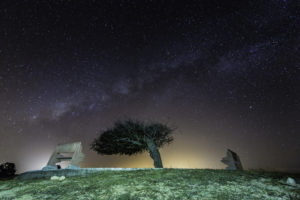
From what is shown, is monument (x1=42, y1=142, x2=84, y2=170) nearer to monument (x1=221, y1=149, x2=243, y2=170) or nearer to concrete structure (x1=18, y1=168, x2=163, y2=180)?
concrete structure (x1=18, y1=168, x2=163, y2=180)

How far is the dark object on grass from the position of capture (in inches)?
1075

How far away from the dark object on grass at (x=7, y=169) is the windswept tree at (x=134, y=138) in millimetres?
17185

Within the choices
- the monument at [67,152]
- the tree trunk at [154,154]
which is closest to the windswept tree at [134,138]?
the tree trunk at [154,154]

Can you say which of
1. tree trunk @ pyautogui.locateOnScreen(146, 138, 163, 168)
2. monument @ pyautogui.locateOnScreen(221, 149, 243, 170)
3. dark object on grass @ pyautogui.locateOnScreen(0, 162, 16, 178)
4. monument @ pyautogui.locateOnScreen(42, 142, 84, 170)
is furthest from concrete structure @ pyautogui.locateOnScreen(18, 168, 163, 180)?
dark object on grass @ pyautogui.locateOnScreen(0, 162, 16, 178)

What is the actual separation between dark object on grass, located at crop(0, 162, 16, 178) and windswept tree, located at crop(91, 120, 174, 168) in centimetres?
1718

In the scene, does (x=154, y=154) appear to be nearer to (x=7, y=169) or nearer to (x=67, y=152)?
(x=67, y=152)

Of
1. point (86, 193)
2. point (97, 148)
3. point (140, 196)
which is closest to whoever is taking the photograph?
point (140, 196)

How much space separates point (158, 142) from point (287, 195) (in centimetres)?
1806

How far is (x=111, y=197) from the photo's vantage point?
17.5ft

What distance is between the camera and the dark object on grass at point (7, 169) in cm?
2730

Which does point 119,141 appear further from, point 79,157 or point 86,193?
point 86,193

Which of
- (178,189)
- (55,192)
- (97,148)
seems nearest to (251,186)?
(178,189)

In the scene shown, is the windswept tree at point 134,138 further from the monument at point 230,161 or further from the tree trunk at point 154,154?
the monument at point 230,161

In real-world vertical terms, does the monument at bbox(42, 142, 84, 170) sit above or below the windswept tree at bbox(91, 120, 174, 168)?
below
